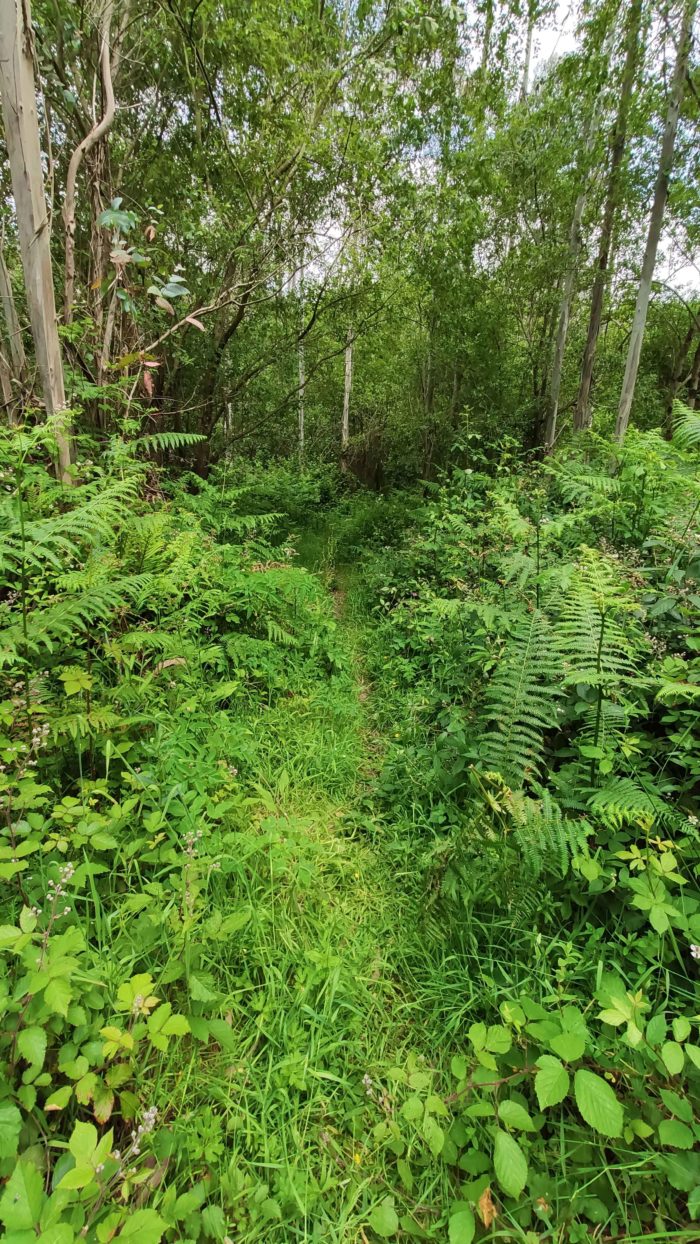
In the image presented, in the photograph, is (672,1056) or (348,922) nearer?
(672,1056)

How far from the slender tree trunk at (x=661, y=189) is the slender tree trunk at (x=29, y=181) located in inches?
202

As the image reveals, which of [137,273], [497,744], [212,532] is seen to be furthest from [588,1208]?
[137,273]

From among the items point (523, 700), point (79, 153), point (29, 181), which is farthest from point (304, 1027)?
point (79, 153)

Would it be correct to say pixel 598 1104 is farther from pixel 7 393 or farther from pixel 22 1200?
pixel 7 393

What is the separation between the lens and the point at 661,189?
5656 mm

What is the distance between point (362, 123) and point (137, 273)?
3.54 meters

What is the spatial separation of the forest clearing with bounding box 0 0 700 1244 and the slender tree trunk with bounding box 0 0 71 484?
0.02m

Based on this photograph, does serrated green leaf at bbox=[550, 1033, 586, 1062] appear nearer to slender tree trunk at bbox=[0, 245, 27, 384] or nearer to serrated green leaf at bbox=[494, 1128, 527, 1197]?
serrated green leaf at bbox=[494, 1128, 527, 1197]

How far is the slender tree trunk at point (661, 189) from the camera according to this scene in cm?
509

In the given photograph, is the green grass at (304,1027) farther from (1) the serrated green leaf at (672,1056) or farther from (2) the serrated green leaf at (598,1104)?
(1) the serrated green leaf at (672,1056)

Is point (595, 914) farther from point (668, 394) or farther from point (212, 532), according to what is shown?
point (668, 394)

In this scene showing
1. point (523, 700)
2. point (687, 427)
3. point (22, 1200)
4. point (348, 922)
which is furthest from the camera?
point (687, 427)

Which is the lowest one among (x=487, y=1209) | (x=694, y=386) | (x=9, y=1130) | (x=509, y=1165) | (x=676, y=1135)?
(x=487, y=1209)

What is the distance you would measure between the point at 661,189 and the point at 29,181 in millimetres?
6804
